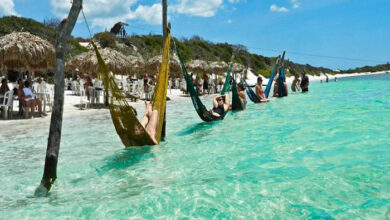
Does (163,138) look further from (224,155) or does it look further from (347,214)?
(347,214)

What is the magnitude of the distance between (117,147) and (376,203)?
362 cm

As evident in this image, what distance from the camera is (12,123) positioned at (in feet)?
23.1

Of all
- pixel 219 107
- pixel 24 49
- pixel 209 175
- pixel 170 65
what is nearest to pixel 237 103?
pixel 219 107

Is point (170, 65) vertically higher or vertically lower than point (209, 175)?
higher

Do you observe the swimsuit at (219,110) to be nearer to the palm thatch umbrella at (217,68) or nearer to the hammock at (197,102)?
the hammock at (197,102)

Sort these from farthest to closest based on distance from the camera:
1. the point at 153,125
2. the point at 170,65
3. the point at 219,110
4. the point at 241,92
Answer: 1. the point at 170,65
2. the point at 241,92
3. the point at 219,110
4. the point at 153,125

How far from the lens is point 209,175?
12.0 ft

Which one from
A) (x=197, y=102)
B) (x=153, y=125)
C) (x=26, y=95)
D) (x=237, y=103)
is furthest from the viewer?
(x=237, y=103)

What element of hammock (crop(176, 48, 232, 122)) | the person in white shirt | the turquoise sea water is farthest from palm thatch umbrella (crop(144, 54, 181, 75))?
the turquoise sea water

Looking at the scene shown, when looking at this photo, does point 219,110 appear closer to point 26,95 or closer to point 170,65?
point 26,95

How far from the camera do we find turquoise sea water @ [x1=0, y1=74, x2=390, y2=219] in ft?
9.14

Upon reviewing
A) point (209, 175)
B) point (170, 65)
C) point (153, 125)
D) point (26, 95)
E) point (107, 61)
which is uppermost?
point (170, 65)

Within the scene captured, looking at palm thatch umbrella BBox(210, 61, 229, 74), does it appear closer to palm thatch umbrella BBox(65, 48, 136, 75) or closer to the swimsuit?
palm thatch umbrella BBox(65, 48, 136, 75)

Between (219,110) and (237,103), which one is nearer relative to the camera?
(219,110)
